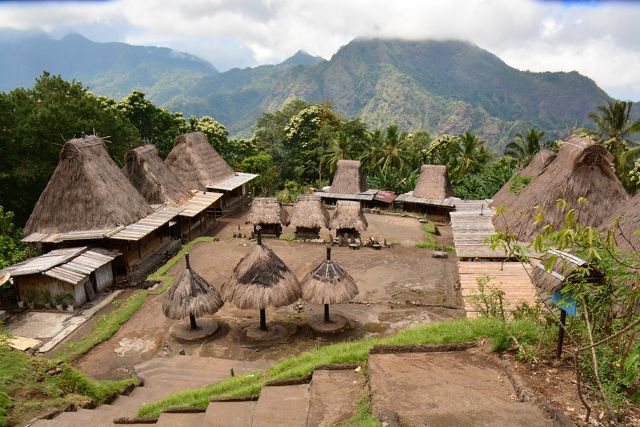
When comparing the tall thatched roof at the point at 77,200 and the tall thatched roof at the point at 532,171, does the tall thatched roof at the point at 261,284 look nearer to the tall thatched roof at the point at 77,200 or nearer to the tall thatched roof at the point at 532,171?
the tall thatched roof at the point at 77,200

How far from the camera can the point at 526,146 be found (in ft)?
113

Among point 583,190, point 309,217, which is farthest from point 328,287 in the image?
point 309,217

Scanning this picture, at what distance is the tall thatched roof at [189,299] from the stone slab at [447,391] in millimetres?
6791

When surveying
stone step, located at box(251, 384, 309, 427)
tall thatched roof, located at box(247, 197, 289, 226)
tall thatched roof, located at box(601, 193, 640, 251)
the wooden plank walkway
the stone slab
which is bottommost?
stone step, located at box(251, 384, 309, 427)

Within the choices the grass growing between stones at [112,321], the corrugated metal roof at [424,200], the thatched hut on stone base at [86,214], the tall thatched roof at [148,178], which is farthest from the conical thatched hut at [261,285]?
the corrugated metal roof at [424,200]

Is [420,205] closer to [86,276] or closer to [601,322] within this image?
[86,276]

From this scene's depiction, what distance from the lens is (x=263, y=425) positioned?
6848mm

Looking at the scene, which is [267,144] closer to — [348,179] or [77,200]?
[348,179]

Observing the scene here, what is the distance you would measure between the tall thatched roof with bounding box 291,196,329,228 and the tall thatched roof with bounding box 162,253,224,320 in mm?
10485

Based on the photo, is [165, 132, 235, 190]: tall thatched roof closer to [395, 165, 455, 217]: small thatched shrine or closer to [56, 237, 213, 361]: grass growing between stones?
[56, 237, 213, 361]: grass growing between stones

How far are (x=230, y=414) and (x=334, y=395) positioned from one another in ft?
5.93

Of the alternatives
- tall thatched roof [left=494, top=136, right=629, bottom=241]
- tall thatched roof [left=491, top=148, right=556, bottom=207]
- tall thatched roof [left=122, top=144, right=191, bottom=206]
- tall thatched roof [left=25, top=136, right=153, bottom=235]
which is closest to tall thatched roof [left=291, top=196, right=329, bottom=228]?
tall thatched roof [left=122, top=144, right=191, bottom=206]

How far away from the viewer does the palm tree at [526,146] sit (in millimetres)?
33219

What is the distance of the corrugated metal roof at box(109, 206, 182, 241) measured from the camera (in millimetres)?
18266
